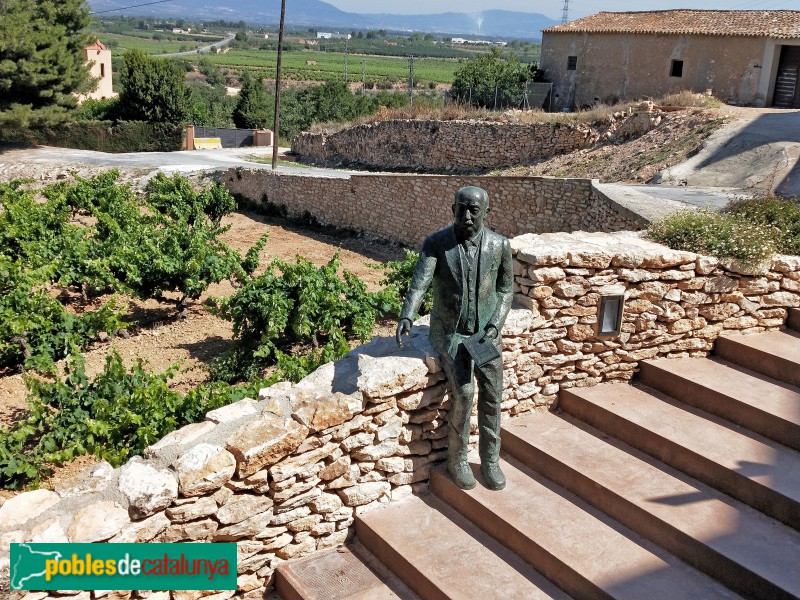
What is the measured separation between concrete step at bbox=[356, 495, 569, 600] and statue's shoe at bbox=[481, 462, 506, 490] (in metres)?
0.30

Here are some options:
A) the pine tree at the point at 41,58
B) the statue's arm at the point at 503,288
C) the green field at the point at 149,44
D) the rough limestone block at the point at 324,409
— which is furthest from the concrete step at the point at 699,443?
the green field at the point at 149,44

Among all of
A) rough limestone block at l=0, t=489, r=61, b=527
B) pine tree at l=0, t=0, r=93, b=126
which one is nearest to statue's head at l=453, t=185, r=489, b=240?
rough limestone block at l=0, t=489, r=61, b=527

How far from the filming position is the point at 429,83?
260 feet

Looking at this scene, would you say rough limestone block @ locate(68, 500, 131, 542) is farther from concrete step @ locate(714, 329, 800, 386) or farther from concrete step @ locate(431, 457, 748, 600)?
concrete step @ locate(714, 329, 800, 386)

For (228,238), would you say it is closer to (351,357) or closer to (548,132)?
(548,132)

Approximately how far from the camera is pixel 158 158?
31109mm

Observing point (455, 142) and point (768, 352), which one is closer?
point (768, 352)

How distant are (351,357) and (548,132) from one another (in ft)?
64.8

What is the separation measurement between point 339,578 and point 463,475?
105 centimetres

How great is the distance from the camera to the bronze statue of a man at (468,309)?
475 cm

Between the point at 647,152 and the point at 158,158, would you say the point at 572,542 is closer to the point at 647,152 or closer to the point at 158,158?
the point at 647,152

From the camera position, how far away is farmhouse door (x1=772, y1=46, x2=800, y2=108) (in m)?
23.9

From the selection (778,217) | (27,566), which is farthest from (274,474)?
(778,217)

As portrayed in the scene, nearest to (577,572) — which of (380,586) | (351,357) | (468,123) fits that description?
(380,586)
